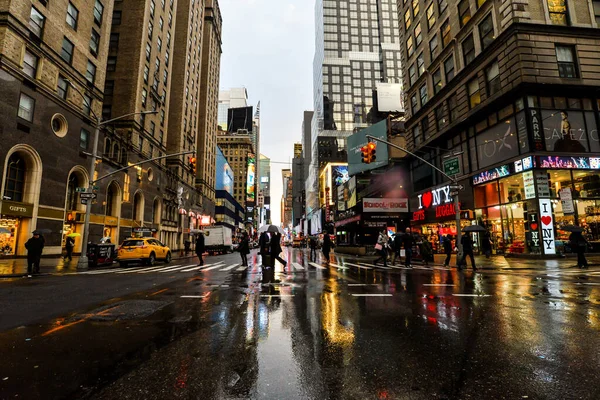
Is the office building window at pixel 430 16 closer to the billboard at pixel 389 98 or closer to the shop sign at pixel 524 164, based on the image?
the shop sign at pixel 524 164

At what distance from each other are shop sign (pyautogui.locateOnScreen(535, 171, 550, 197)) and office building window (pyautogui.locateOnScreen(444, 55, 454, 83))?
1330 centimetres

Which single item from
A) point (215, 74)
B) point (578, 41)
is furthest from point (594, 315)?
point (215, 74)

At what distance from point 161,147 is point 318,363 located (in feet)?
159

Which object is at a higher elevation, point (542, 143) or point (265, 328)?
point (542, 143)

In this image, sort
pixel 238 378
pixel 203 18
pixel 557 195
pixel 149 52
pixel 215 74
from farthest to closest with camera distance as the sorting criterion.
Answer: pixel 215 74, pixel 203 18, pixel 149 52, pixel 557 195, pixel 238 378

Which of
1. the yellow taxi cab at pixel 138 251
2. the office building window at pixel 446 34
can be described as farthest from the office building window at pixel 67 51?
the office building window at pixel 446 34

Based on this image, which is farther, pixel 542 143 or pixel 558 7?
pixel 558 7

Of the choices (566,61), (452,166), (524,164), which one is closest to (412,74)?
(566,61)

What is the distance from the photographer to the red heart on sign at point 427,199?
31.2 metres

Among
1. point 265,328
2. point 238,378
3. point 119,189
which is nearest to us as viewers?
point 238,378

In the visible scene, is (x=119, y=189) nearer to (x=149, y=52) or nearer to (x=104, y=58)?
(x=104, y=58)

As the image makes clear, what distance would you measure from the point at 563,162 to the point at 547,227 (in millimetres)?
4463

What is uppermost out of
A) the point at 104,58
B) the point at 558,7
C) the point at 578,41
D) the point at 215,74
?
the point at 215,74

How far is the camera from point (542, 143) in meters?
19.9
